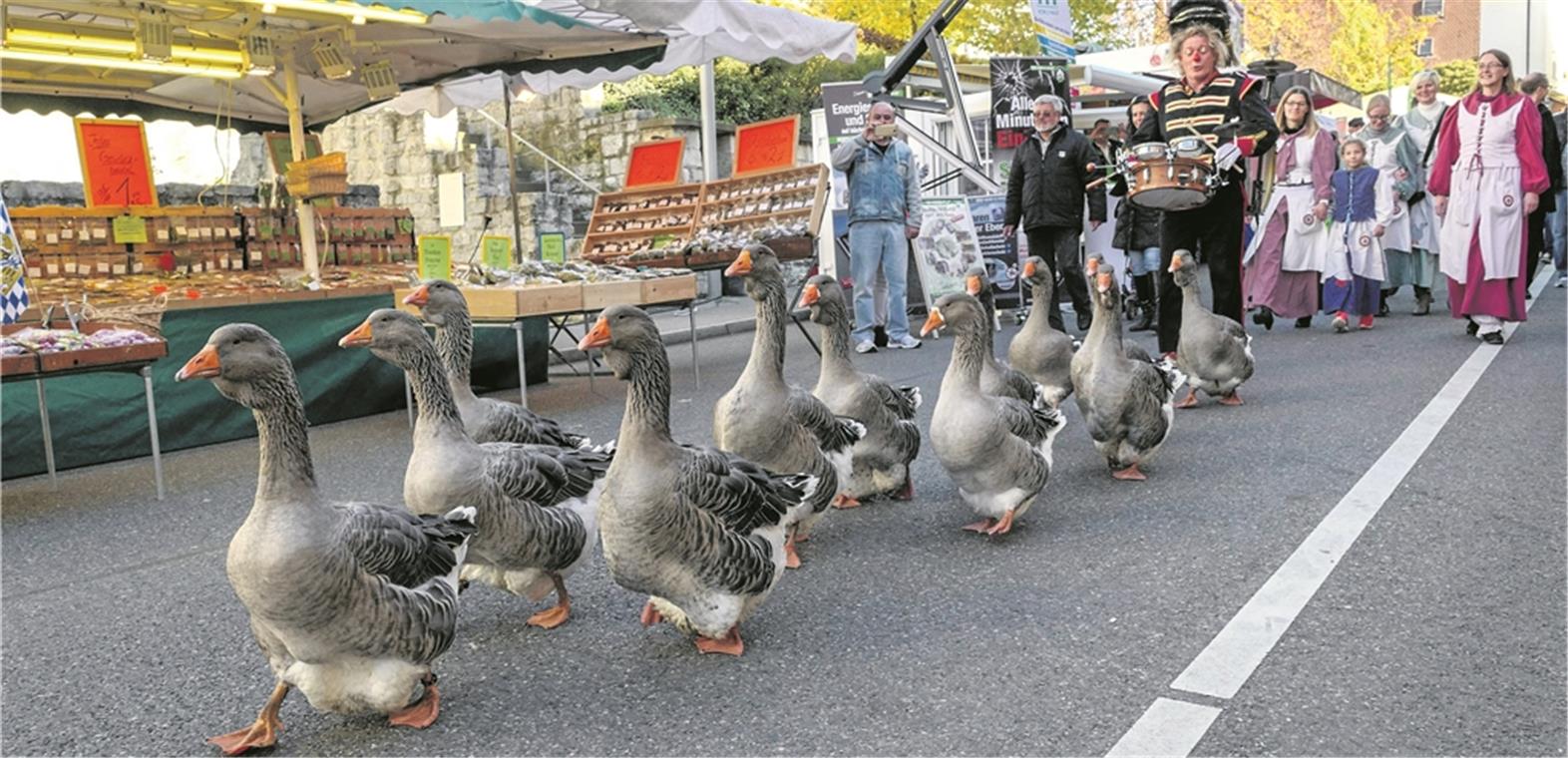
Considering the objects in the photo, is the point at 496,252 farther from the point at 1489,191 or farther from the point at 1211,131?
the point at 1489,191

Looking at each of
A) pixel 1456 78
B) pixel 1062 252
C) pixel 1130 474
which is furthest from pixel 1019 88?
pixel 1456 78

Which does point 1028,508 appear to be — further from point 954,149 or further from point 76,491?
point 954,149

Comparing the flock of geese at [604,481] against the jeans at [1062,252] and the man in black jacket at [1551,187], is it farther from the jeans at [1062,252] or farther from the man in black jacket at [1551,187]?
the man in black jacket at [1551,187]

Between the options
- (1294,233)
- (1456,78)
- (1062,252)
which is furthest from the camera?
(1456,78)

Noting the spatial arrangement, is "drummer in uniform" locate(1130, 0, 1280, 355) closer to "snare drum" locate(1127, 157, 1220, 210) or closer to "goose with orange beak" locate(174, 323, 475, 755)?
"snare drum" locate(1127, 157, 1220, 210)

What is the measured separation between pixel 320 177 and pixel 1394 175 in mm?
10823

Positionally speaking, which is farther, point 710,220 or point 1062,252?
point 710,220

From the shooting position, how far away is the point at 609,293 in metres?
8.80

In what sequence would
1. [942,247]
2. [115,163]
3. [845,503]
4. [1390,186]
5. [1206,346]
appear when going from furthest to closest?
[942,247] < [1390,186] < [115,163] < [1206,346] < [845,503]

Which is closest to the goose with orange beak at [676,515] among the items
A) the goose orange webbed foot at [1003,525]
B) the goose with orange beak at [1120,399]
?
the goose orange webbed foot at [1003,525]

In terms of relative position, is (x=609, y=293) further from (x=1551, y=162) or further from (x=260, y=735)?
(x=1551, y=162)

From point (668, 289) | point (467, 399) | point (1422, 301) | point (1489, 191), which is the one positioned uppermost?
point (1489, 191)

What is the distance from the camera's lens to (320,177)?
9086 mm

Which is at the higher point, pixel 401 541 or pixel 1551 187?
pixel 1551 187
